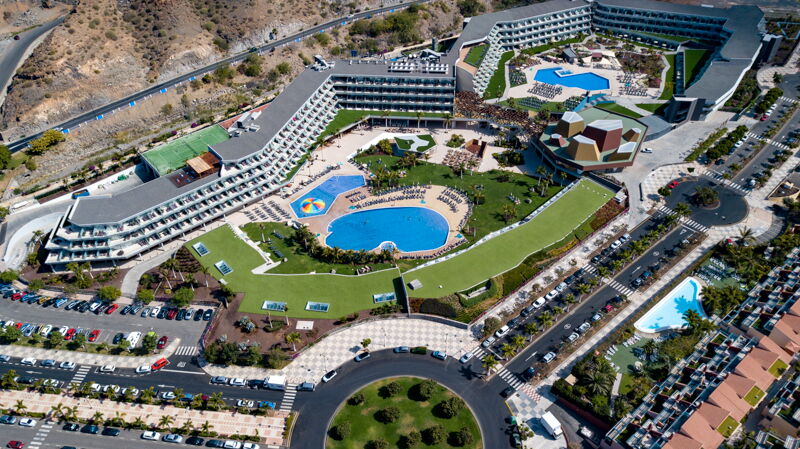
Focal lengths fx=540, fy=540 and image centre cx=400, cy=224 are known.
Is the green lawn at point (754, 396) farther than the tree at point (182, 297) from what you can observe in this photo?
No

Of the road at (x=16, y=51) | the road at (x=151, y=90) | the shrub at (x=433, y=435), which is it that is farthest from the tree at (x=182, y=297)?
the road at (x=16, y=51)

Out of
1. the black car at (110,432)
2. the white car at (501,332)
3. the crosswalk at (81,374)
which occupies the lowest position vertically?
the white car at (501,332)

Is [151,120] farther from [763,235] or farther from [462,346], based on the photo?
[763,235]

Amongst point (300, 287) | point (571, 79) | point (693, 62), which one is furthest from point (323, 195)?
point (693, 62)

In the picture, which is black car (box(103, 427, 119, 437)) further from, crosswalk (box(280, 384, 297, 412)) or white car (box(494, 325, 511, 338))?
white car (box(494, 325, 511, 338))

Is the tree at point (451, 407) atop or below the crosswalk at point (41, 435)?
below

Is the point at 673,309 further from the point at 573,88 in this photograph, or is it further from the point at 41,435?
the point at 41,435

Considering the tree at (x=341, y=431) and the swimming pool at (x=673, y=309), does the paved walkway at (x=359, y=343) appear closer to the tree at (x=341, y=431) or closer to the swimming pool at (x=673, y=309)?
the tree at (x=341, y=431)

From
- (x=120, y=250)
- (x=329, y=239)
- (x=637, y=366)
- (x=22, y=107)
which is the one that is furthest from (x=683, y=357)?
(x=22, y=107)

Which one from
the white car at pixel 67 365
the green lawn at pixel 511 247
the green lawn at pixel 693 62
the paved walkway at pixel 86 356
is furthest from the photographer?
the green lawn at pixel 693 62
